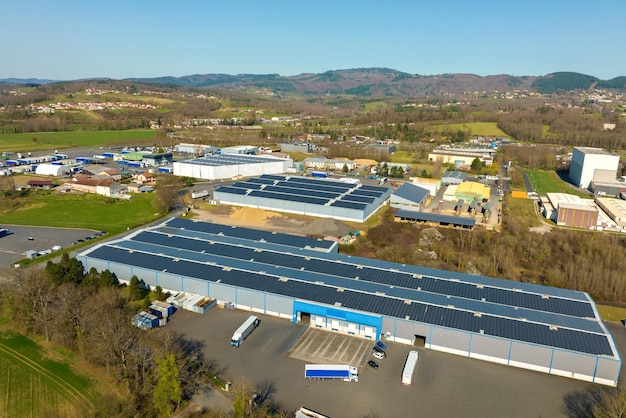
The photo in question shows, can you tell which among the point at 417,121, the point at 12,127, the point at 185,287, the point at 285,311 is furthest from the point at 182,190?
the point at 417,121

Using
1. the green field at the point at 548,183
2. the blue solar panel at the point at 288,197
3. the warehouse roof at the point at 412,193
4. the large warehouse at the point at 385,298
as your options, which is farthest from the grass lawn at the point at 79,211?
the green field at the point at 548,183

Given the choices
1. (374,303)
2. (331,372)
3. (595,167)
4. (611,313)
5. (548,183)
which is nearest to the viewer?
(331,372)

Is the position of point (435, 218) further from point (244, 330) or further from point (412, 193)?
point (244, 330)

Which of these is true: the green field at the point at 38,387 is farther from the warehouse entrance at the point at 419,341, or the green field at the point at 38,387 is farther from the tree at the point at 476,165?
the tree at the point at 476,165

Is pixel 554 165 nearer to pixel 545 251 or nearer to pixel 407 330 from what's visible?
pixel 545 251

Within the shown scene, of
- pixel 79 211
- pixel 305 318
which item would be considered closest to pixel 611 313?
pixel 305 318
